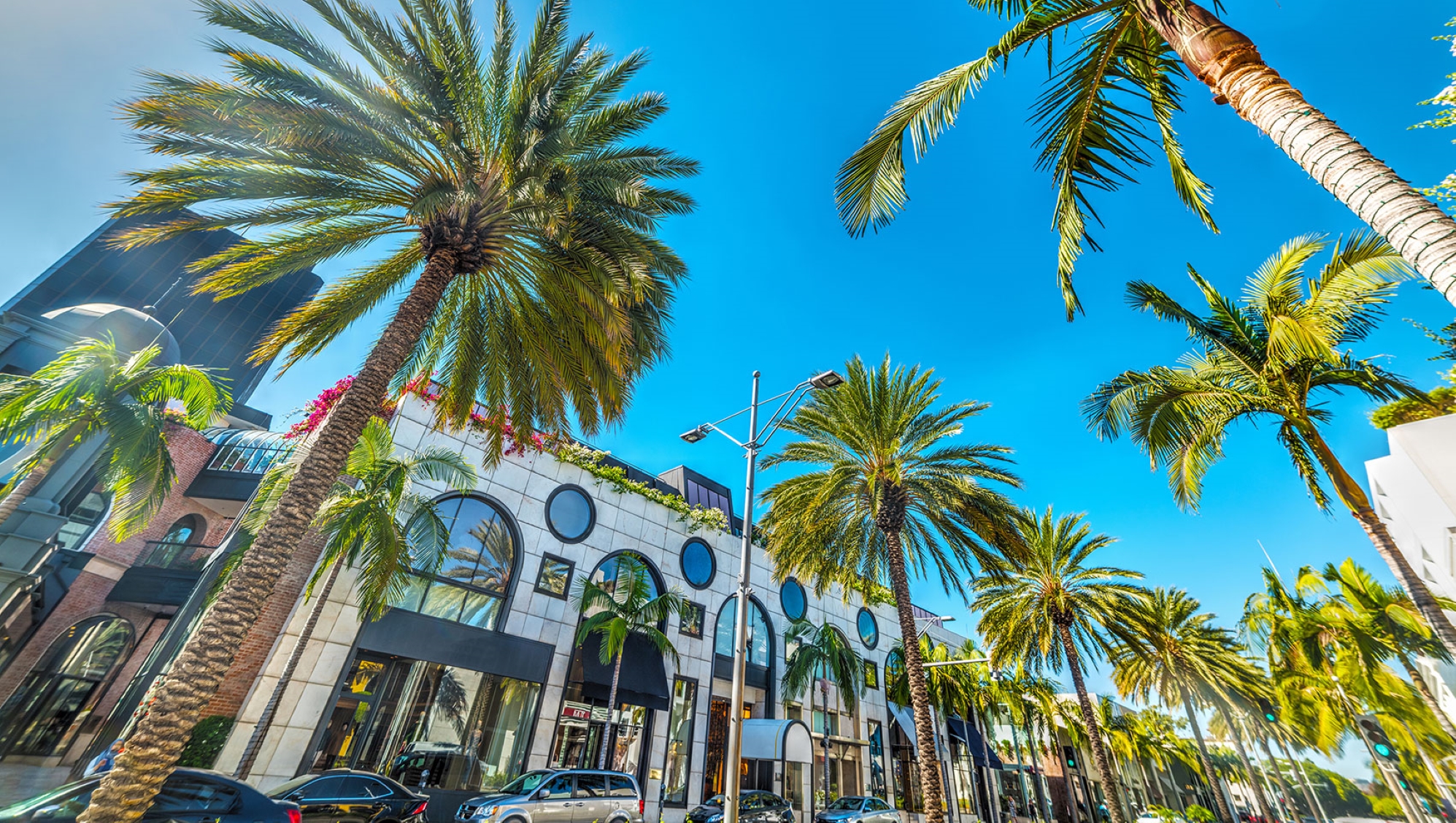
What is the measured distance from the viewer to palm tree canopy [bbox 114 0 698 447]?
8102 mm

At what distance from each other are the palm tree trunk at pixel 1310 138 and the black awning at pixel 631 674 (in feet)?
65.6

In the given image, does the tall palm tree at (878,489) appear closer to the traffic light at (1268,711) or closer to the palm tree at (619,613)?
the palm tree at (619,613)

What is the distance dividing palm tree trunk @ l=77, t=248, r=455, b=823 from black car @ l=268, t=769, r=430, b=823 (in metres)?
7.30

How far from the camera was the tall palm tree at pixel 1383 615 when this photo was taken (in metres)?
19.2

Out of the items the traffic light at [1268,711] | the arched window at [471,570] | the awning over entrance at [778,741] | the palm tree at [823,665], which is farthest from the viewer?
the traffic light at [1268,711]

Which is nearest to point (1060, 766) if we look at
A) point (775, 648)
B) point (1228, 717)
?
point (1228, 717)

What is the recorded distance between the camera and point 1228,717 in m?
31.4

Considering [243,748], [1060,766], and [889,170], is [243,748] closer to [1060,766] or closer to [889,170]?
[889,170]

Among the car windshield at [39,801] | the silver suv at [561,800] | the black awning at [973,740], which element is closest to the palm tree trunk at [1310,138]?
the car windshield at [39,801]

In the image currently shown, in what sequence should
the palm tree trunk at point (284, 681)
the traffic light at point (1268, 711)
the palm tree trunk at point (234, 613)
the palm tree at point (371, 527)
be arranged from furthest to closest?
the traffic light at point (1268, 711), the palm tree at point (371, 527), the palm tree trunk at point (284, 681), the palm tree trunk at point (234, 613)

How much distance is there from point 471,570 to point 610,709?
6.61m

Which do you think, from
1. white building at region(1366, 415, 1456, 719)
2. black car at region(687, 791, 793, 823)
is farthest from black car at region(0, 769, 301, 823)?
white building at region(1366, 415, 1456, 719)

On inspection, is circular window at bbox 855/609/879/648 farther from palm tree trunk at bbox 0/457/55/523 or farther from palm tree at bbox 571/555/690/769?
palm tree trunk at bbox 0/457/55/523

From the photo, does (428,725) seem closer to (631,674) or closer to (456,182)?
(631,674)
